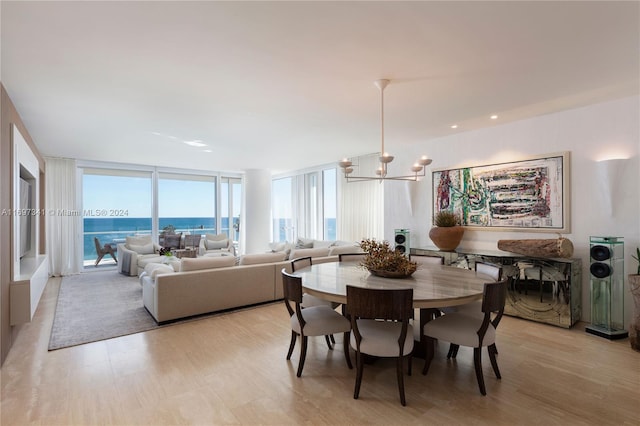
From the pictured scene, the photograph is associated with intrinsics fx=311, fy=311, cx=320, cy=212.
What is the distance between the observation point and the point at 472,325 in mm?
2529

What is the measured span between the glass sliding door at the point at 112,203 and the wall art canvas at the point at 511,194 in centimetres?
753

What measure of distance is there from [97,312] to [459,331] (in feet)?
15.0

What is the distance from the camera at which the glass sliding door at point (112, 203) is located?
7762 millimetres

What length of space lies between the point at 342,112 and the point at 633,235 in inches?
140

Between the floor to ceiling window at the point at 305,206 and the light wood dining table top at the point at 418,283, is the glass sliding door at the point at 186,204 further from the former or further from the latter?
the light wood dining table top at the point at 418,283

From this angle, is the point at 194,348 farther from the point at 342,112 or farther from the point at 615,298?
the point at 615,298

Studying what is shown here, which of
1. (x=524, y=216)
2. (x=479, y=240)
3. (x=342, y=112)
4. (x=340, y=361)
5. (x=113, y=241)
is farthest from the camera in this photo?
(x=113, y=241)

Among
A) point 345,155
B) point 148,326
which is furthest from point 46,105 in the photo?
point 345,155

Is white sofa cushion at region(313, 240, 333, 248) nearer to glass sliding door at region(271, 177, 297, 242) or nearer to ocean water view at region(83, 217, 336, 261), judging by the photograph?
ocean water view at region(83, 217, 336, 261)

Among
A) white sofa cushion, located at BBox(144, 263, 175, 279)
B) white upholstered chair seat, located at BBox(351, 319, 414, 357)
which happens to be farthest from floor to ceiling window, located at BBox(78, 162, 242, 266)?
white upholstered chair seat, located at BBox(351, 319, 414, 357)

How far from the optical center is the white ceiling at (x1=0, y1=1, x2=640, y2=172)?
6.63 feet

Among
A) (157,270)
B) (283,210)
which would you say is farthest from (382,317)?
Answer: (283,210)

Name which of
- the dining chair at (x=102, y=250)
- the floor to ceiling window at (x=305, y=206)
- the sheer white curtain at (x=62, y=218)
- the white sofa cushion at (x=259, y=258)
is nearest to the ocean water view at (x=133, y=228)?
the dining chair at (x=102, y=250)

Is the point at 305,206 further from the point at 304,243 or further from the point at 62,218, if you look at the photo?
the point at 62,218
